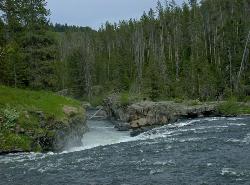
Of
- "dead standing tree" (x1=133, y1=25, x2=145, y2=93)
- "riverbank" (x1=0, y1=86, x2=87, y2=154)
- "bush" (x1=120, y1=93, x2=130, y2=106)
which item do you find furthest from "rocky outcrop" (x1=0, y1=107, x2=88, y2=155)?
"dead standing tree" (x1=133, y1=25, x2=145, y2=93)

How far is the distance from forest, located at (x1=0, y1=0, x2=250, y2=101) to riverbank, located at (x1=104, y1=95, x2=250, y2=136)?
10.8 meters

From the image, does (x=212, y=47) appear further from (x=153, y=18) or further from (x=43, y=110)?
(x=43, y=110)

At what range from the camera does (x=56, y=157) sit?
3388 centimetres

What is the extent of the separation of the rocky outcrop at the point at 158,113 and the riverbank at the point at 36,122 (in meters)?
15.6

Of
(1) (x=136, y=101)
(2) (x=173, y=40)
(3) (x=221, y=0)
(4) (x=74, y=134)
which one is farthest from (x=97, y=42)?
(4) (x=74, y=134)

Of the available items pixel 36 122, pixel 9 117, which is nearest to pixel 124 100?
pixel 36 122

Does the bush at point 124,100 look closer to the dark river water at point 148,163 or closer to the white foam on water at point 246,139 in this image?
the dark river water at point 148,163

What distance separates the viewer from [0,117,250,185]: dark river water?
25391 mm

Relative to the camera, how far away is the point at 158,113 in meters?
61.5

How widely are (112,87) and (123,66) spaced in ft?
23.9

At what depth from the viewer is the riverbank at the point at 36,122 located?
122ft

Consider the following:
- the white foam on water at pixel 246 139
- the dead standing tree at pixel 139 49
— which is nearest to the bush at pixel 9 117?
the white foam on water at pixel 246 139

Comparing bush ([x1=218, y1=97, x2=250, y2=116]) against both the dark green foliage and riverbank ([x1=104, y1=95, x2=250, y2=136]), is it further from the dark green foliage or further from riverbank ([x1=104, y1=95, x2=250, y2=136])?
Result: the dark green foliage

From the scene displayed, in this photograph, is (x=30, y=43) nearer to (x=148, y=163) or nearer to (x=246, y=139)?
(x=246, y=139)
